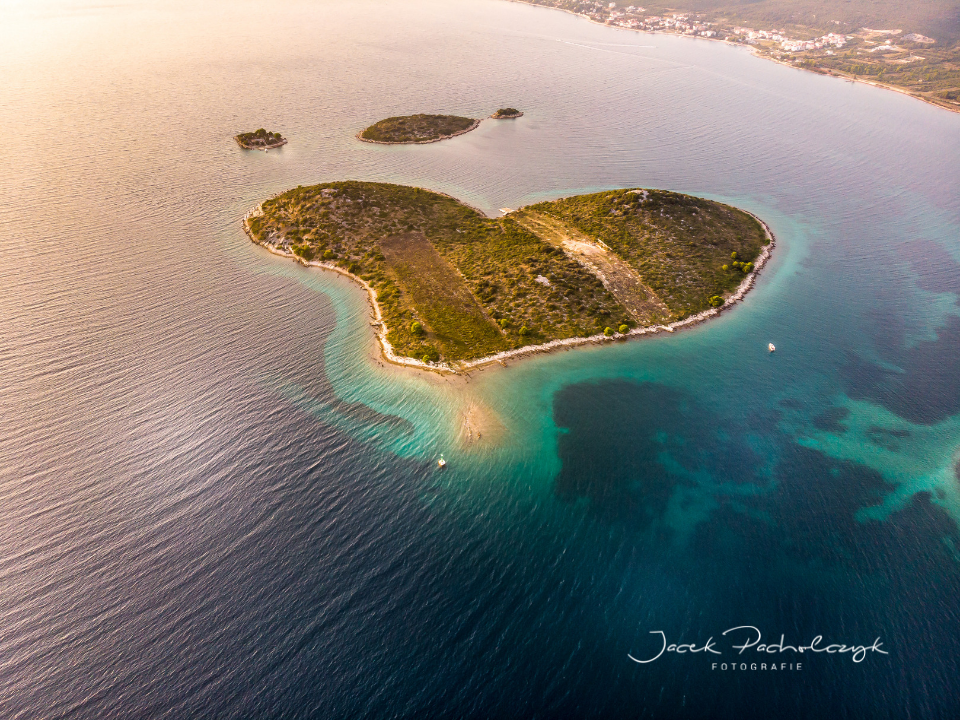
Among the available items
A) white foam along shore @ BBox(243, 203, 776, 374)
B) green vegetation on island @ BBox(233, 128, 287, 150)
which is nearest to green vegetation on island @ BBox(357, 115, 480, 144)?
green vegetation on island @ BBox(233, 128, 287, 150)

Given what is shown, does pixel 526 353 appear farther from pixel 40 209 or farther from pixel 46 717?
pixel 40 209

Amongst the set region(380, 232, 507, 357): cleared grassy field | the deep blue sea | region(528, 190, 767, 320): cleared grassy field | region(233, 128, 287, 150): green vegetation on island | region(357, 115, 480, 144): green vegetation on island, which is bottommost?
the deep blue sea

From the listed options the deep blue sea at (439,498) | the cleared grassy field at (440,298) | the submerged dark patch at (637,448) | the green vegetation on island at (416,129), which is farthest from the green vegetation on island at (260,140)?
the submerged dark patch at (637,448)

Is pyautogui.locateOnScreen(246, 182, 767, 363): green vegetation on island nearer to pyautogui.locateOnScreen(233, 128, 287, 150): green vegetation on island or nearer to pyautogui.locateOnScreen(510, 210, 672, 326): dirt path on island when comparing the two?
pyautogui.locateOnScreen(510, 210, 672, 326): dirt path on island

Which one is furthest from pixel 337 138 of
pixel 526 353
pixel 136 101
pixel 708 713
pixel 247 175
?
pixel 708 713

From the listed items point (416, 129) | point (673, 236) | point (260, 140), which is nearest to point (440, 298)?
point (673, 236)

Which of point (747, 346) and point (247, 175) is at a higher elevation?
point (247, 175)
